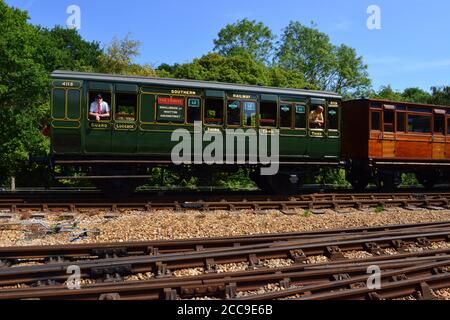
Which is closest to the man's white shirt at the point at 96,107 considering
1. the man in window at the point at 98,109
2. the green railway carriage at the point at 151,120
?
the man in window at the point at 98,109

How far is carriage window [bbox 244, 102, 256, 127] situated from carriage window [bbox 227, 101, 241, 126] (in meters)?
0.22

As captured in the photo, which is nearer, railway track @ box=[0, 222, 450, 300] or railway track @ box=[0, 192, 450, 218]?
railway track @ box=[0, 222, 450, 300]

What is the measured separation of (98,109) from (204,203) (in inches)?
148

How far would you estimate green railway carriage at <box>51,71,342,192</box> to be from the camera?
35.3 feet

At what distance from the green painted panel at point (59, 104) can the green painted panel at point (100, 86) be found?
708 mm

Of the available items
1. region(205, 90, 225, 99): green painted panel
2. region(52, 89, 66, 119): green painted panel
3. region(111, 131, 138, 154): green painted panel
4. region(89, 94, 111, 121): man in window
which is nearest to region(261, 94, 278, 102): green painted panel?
region(205, 90, 225, 99): green painted panel

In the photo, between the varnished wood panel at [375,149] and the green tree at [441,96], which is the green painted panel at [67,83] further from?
the green tree at [441,96]

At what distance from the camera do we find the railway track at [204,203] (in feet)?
34.1

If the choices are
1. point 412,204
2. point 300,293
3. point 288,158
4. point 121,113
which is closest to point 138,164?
point 121,113

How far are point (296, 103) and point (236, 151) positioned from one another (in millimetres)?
2502

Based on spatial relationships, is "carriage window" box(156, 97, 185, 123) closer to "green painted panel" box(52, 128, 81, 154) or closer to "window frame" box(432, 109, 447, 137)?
"green painted panel" box(52, 128, 81, 154)
